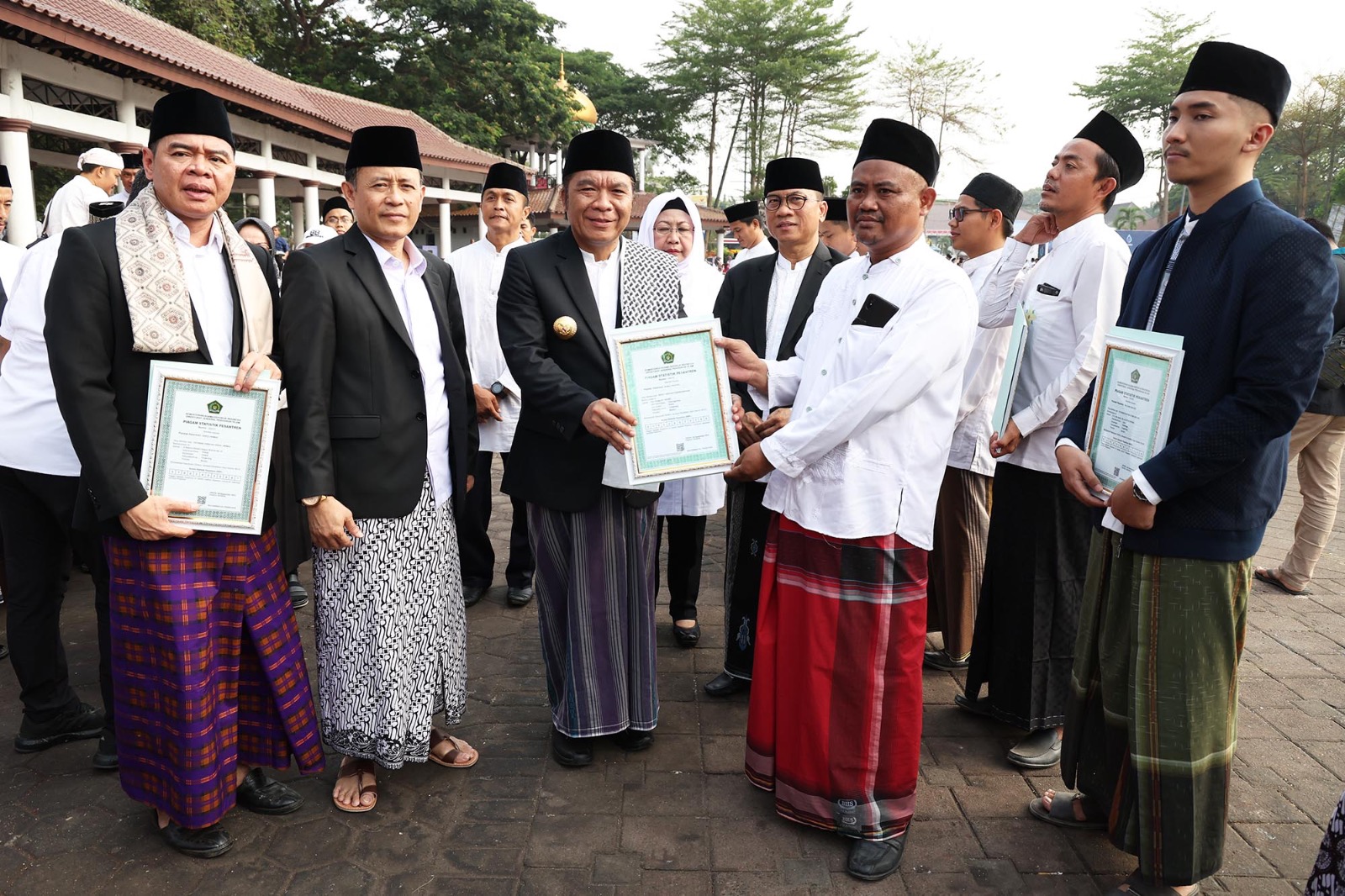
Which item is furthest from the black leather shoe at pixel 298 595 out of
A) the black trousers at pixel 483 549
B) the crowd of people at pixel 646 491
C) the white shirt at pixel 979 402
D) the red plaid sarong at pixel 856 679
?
the white shirt at pixel 979 402

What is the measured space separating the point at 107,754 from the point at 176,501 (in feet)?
4.26

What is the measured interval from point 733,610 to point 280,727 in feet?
5.94

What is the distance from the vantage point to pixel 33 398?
3199 millimetres

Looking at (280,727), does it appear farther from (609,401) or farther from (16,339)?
(16,339)

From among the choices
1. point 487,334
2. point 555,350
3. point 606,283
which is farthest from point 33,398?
point 487,334

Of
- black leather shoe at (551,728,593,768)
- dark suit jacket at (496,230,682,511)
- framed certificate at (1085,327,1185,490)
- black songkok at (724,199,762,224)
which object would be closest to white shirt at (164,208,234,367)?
dark suit jacket at (496,230,682,511)

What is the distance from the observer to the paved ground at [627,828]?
98.7 inches

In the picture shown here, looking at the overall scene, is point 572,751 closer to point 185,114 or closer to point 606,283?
point 606,283

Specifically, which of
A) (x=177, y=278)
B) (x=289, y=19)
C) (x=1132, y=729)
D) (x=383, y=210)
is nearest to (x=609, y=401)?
(x=383, y=210)

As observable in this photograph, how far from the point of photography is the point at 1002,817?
2.83 m

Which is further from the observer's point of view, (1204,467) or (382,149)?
(382,149)

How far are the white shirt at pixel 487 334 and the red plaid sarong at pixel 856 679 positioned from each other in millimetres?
2563

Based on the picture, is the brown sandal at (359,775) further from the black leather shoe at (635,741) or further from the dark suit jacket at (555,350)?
the dark suit jacket at (555,350)

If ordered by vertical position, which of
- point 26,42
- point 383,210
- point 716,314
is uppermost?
point 26,42
